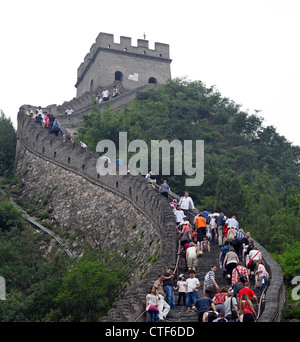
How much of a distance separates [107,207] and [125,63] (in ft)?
106

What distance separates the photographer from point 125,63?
196 ft

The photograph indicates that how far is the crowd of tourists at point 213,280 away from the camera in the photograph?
13.9m

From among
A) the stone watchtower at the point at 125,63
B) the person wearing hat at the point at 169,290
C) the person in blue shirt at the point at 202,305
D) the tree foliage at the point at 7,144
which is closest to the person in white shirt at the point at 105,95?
the stone watchtower at the point at 125,63

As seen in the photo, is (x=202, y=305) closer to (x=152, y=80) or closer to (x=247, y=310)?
(x=247, y=310)

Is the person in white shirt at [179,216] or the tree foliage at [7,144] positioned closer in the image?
the person in white shirt at [179,216]

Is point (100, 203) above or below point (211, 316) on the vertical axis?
above

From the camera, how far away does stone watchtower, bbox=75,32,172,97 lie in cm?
5916

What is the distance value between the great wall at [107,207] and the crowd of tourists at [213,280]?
0.30 metres

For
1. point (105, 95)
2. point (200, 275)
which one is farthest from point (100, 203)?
point (105, 95)

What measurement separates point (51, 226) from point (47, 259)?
4.27 metres

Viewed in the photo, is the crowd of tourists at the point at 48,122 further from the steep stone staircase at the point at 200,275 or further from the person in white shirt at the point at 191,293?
the person in white shirt at the point at 191,293

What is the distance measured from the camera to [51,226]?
3039 cm

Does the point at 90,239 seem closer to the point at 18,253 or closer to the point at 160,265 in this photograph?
the point at 18,253
